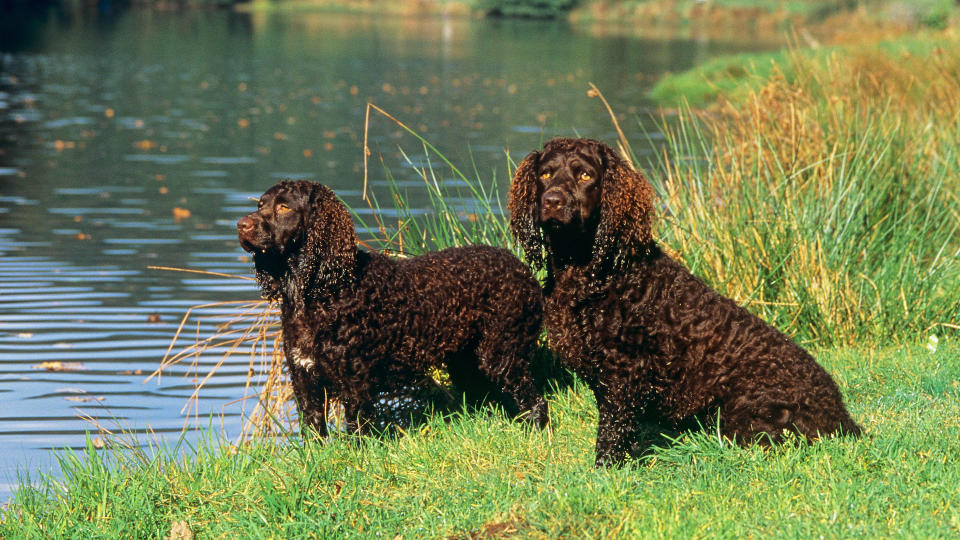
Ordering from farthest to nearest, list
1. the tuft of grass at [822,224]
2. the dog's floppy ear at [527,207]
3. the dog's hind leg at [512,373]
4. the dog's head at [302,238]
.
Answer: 1. the tuft of grass at [822,224]
2. the dog's hind leg at [512,373]
3. the dog's head at [302,238]
4. the dog's floppy ear at [527,207]

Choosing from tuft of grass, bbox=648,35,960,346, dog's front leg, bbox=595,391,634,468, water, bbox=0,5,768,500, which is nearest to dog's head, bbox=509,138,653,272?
dog's front leg, bbox=595,391,634,468

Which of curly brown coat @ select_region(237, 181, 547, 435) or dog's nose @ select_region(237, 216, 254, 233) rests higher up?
dog's nose @ select_region(237, 216, 254, 233)

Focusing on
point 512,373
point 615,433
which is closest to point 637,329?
point 615,433

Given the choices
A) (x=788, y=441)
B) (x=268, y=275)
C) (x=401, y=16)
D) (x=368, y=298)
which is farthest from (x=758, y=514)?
(x=401, y=16)

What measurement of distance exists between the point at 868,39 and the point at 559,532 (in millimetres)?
15552

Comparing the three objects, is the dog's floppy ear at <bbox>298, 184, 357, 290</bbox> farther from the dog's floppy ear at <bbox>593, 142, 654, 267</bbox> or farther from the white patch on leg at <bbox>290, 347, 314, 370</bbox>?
the dog's floppy ear at <bbox>593, 142, 654, 267</bbox>

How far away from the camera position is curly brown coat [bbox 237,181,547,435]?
5.61 meters

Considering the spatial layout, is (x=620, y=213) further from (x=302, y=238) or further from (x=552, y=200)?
Result: (x=302, y=238)

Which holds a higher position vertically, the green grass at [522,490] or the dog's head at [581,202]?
the dog's head at [581,202]

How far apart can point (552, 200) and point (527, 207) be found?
33cm

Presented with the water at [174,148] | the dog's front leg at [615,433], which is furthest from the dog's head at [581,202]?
the water at [174,148]

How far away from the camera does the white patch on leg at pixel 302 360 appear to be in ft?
18.5

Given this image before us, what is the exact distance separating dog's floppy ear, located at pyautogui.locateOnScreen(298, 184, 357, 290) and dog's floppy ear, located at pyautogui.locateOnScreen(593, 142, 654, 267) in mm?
1422

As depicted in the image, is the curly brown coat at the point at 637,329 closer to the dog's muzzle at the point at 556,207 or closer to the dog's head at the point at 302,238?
the dog's muzzle at the point at 556,207
